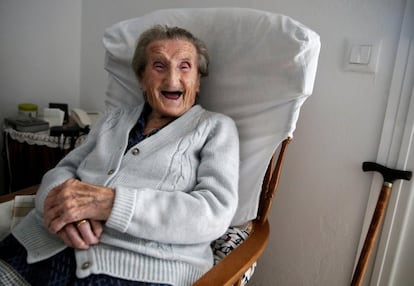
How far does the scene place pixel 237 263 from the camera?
2.15 feet

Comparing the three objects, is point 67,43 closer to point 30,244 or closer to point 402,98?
point 30,244

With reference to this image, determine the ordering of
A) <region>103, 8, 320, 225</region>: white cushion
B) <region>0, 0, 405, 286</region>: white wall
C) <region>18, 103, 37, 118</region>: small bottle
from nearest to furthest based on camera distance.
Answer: <region>103, 8, 320, 225</region>: white cushion → <region>0, 0, 405, 286</region>: white wall → <region>18, 103, 37, 118</region>: small bottle

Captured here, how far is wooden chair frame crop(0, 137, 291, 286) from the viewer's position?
60cm

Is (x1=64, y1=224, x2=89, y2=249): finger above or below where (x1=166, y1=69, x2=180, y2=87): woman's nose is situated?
below

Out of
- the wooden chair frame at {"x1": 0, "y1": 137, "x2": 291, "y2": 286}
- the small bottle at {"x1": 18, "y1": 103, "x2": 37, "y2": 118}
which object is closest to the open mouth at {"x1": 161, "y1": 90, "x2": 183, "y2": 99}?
the wooden chair frame at {"x1": 0, "y1": 137, "x2": 291, "y2": 286}

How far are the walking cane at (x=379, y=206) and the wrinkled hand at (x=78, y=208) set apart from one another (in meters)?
0.71

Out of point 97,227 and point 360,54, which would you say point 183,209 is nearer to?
point 97,227

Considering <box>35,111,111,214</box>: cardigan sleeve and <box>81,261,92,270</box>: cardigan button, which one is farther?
<box>35,111,111,214</box>: cardigan sleeve

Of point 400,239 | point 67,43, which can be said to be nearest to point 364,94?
point 400,239

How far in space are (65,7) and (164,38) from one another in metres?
1.22

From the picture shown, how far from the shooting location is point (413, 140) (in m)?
0.82

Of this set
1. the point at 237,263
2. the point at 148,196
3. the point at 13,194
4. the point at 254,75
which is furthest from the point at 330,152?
the point at 13,194

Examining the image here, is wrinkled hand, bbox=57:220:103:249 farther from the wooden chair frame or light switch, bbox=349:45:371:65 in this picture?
light switch, bbox=349:45:371:65

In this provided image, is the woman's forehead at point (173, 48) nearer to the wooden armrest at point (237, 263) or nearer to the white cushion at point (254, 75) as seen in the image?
the white cushion at point (254, 75)
